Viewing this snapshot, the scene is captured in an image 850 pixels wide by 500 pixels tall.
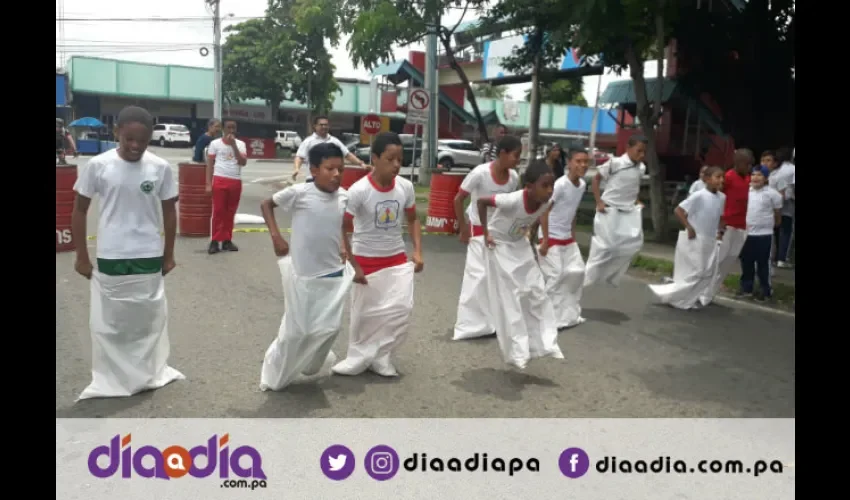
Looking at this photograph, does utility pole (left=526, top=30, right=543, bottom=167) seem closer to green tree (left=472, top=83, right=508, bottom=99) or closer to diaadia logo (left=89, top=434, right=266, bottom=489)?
diaadia logo (left=89, top=434, right=266, bottom=489)

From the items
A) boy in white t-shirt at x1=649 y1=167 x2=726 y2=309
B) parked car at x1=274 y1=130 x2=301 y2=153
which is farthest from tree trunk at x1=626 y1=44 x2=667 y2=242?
parked car at x1=274 y1=130 x2=301 y2=153

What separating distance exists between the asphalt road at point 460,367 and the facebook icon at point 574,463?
71 cm

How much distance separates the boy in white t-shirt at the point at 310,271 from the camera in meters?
4.73

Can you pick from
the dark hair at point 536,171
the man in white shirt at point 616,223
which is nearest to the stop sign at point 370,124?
the man in white shirt at point 616,223

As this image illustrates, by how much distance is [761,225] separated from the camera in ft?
27.8

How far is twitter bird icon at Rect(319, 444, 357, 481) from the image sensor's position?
3.72 meters

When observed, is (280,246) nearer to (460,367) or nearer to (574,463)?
(460,367)

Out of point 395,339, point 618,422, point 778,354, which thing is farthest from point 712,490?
point 778,354

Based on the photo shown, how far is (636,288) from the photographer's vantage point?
9367 millimetres

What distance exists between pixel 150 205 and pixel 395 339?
69.2 inches

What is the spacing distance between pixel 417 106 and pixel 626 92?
394 inches

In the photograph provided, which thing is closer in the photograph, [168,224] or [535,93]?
[168,224]

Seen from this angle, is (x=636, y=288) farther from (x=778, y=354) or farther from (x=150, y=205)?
(x=150, y=205)

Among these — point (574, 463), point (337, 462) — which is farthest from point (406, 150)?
point (337, 462)
